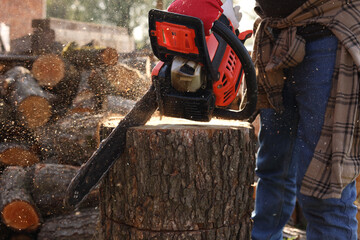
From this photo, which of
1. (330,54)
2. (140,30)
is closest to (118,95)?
(330,54)

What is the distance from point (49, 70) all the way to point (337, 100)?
3420mm

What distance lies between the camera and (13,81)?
12.7 feet

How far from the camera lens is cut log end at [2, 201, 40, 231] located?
7.35ft

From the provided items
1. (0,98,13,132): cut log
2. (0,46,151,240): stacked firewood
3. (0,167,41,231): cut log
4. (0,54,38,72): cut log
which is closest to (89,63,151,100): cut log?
(0,46,151,240): stacked firewood

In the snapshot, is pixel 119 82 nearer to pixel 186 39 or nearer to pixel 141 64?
pixel 141 64

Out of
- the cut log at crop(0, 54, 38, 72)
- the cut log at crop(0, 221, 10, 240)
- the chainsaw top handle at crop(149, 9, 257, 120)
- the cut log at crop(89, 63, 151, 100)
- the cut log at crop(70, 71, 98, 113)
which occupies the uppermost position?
the chainsaw top handle at crop(149, 9, 257, 120)

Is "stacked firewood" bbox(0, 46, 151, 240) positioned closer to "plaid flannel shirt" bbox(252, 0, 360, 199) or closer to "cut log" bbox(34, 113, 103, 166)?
"cut log" bbox(34, 113, 103, 166)

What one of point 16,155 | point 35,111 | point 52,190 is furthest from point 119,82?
point 52,190

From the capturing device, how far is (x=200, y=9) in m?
1.41

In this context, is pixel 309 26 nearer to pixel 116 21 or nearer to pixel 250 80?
pixel 250 80

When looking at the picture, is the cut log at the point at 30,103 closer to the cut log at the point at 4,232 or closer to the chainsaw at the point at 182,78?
the cut log at the point at 4,232

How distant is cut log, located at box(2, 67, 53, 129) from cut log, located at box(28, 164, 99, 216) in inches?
48.8

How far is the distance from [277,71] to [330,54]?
0.28 m

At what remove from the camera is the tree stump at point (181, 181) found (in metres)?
1.49
